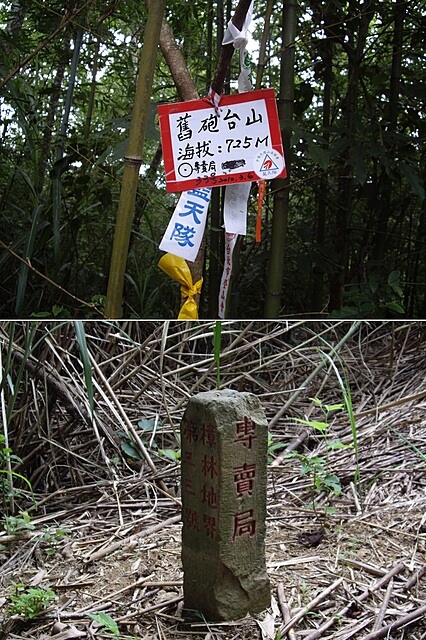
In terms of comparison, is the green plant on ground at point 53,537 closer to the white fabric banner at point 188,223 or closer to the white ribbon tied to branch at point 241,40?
the white fabric banner at point 188,223

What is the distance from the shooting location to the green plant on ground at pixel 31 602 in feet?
2.93

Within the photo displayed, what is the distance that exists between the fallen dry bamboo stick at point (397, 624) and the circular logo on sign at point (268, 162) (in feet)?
1.81

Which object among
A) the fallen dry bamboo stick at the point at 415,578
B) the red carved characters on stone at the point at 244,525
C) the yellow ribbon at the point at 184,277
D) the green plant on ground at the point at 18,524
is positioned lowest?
the fallen dry bamboo stick at the point at 415,578

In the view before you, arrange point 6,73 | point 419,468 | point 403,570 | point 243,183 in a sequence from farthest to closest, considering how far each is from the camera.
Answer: point 419,468 < point 403,570 < point 6,73 < point 243,183

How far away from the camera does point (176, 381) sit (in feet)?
3.92

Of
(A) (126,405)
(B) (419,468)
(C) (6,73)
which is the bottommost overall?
(B) (419,468)

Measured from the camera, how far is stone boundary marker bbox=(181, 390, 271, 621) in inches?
35.9

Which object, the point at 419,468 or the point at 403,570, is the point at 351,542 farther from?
the point at 419,468

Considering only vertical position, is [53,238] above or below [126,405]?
above

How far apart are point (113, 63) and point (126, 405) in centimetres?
52

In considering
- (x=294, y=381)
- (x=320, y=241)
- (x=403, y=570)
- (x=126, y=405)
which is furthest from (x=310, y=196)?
(x=403, y=570)

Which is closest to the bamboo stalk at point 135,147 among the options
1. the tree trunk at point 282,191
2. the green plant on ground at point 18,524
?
the tree trunk at point 282,191

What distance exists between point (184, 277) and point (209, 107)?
0.18 meters

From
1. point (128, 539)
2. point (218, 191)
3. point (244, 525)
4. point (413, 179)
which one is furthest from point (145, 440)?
point (413, 179)
